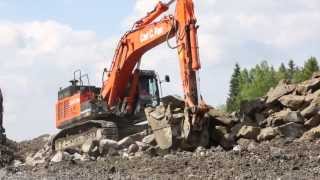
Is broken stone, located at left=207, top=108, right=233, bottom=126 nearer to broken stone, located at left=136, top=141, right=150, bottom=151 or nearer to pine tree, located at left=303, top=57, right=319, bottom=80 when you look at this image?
broken stone, located at left=136, top=141, right=150, bottom=151

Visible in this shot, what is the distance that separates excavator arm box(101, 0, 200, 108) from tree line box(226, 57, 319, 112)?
47.1 meters

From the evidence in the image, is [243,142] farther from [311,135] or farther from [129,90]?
[129,90]

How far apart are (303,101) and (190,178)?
8.80m

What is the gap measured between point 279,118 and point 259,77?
65.7 metres

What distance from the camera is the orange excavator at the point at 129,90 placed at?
1905cm

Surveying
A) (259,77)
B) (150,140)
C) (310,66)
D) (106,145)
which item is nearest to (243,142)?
(150,140)

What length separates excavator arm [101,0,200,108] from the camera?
61.4 feet

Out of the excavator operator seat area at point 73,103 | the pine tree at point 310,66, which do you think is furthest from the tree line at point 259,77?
the excavator operator seat area at point 73,103

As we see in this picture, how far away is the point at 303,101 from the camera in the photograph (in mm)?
19578

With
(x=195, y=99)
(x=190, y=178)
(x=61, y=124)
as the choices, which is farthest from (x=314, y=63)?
(x=190, y=178)

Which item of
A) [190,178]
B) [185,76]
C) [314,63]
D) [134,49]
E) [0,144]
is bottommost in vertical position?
[190,178]

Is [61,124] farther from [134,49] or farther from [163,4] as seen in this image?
[163,4]

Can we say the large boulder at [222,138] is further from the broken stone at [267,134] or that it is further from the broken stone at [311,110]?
the broken stone at [311,110]

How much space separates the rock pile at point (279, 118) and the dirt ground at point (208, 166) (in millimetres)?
1478
